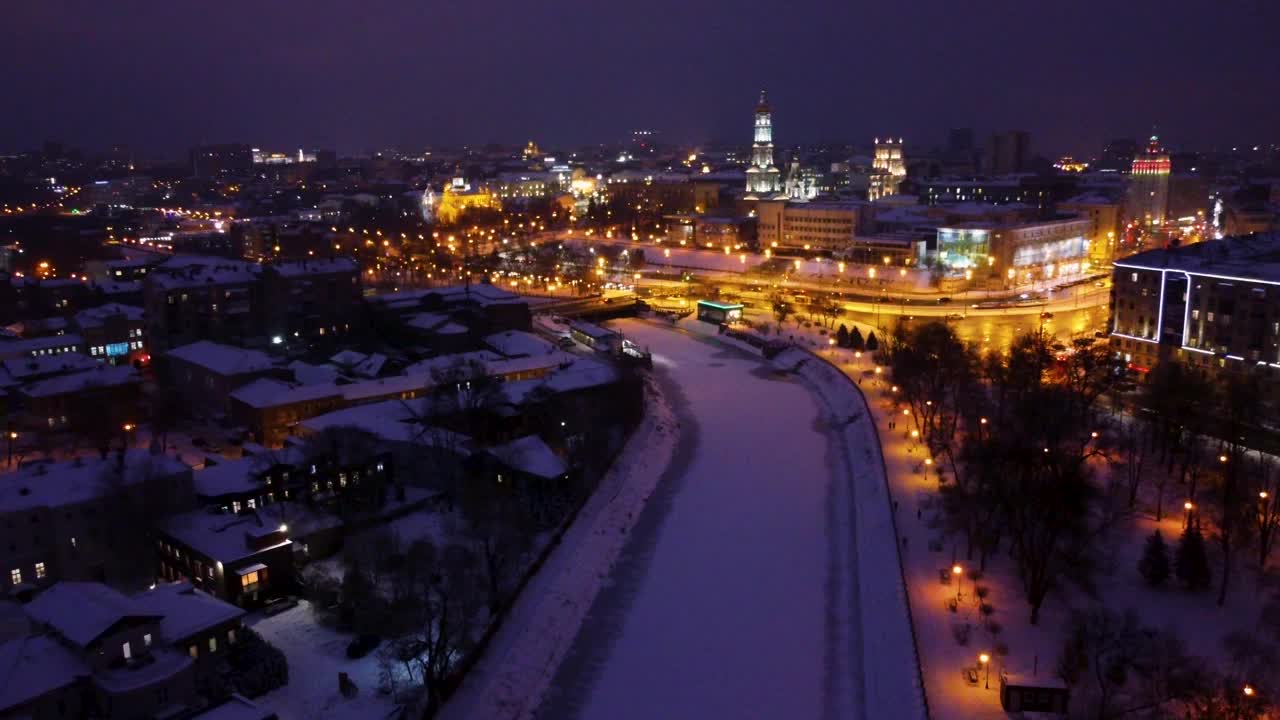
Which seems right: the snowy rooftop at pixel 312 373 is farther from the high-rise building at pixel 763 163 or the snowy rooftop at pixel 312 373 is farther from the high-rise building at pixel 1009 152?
the high-rise building at pixel 1009 152

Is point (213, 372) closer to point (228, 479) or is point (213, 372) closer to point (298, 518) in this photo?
point (228, 479)

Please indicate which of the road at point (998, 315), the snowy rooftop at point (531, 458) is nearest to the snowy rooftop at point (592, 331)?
the road at point (998, 315)

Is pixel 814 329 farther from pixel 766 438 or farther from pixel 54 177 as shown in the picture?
pixel 54 177

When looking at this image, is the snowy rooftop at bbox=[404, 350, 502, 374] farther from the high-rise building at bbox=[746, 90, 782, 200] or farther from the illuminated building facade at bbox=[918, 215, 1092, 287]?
the high-rise building at bbox=[746, 90, 782, 200]

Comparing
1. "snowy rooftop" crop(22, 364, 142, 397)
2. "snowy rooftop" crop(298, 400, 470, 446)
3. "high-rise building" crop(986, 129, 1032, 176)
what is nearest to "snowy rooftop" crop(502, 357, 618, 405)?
"snowy rooftop" crop(298, 400, 470, 446)

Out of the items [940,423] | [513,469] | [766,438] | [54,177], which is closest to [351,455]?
[513,469]

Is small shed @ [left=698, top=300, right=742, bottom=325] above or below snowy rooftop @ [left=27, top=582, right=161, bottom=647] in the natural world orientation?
above

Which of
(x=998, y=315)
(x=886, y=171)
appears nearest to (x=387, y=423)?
(x=998, y=315)
